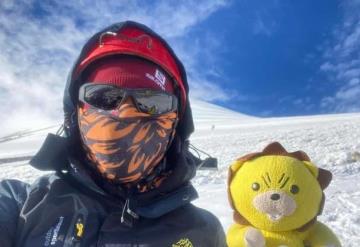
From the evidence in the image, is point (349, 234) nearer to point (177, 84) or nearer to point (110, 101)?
point (177, 84)

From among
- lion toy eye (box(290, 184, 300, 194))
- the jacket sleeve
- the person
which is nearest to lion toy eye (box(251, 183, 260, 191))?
lion toy eye (box(290, 184, 300, 194))

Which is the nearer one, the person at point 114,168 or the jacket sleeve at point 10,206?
the jacket sleeve at point 10,206

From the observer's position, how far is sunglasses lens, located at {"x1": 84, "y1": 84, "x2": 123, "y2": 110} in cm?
223

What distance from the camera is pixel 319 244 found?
220 cm

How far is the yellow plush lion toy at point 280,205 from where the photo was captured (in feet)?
7.23

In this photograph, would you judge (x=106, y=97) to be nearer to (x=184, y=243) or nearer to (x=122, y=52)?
(x=122, y=52)

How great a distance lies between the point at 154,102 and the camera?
2289mm

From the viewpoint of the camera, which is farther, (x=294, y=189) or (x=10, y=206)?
(x=294, y=189)

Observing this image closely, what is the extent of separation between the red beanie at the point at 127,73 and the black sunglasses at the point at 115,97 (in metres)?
0.04

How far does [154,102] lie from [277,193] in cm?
81

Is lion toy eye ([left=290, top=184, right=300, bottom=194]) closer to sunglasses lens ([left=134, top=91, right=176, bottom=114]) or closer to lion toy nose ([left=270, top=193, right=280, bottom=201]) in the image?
lion toy nose ([left=270, top=193, right=280, bottom=201])

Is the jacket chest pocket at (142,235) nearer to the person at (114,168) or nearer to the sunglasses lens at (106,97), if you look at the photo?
the person at (114,168)

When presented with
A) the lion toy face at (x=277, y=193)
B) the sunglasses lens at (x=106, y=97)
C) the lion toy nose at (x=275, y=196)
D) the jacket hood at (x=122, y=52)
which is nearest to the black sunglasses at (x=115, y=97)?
the sunglasses lens at (x=106, y=97)

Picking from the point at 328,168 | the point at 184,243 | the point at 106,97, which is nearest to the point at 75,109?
the point at 106,97
